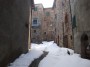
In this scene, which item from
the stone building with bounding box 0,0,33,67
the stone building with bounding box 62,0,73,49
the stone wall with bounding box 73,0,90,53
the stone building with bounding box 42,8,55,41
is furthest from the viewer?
the stone building with bounding box 42,8,55,41

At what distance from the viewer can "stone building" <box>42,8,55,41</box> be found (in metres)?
40.0

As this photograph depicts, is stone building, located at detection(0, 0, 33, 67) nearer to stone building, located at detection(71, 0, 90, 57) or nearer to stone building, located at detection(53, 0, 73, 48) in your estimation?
stone building, located at detection(71, 0, 90, 57)

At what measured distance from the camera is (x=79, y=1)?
43.2 ft

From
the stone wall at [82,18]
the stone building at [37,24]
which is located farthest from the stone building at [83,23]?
the stone building at [37,24]

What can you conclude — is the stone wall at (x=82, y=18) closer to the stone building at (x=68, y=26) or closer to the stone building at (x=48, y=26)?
the stone building at (x=68, y=26)

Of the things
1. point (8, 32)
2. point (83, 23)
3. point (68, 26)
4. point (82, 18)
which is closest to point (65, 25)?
point (68, 26)

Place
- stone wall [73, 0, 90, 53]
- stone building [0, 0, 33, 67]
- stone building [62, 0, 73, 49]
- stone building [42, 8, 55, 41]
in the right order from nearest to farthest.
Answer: stone building [0, 0, 33, 67], stone wall [73, 0, 90, 53], stone building [62, 0, 73, 49], stone building [42, 8, 55, 41]

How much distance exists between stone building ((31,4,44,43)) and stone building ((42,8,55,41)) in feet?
9.61

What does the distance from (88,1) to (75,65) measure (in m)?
4.37

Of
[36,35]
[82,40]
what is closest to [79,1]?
[82,40]

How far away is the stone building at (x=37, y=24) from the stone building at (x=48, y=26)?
2.93 m

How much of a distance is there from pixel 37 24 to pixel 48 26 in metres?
4.61

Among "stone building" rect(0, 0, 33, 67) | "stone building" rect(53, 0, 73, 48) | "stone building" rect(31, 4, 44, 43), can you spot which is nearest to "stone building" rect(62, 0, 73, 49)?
"stone building" rect(53, 0, 73, 48)

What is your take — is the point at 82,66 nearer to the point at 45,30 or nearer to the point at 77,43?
the point at 77,43
